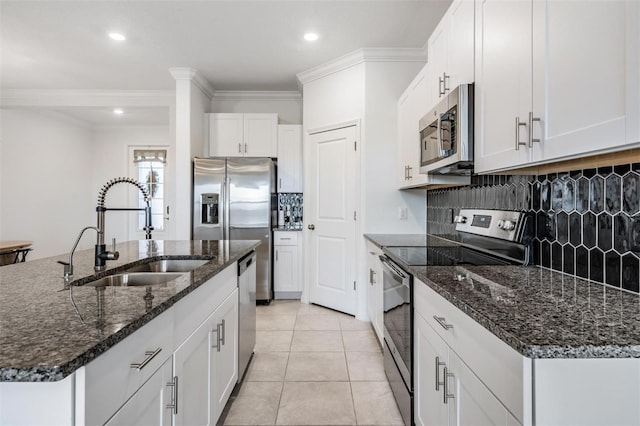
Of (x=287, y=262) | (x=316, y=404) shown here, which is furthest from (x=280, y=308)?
(x=316, y=404)

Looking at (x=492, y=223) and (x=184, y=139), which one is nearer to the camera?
(x=492, y=223)

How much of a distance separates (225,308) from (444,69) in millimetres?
1823

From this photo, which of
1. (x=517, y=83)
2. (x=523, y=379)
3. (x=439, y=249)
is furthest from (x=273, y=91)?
(x=523, y=379)

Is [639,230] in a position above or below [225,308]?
above

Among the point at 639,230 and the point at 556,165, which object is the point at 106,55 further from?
the point at 639,230

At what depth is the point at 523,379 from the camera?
0.74 meters

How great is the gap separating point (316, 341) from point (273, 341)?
36 centimetres

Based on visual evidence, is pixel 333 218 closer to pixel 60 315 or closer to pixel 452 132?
pixel 452 132

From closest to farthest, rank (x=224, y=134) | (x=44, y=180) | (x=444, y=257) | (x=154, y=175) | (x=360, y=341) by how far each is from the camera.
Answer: (x=444, y=257)
(x=360, y=341)
(x=224, y=134)
(x=44, y=180)
(x=154, y=175)

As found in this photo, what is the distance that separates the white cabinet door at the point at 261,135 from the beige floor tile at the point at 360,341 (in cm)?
242

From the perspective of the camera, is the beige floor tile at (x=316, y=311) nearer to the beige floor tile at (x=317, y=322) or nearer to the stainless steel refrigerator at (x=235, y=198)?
the beige floor tile at (x=317, y=322)

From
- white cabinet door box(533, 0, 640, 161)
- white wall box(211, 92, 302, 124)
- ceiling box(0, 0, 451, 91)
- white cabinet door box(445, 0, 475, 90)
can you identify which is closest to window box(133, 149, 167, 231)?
ceiling box(0, 0, 451, 91)

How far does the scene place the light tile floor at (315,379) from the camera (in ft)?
6.18

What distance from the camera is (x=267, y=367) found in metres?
2.44
